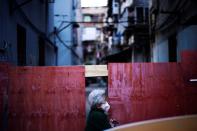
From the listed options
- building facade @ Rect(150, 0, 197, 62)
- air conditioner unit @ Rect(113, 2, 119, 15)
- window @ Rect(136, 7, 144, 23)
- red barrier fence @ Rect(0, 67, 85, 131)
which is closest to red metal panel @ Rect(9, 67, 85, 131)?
red barrier fence @ Rect(0, 67, 85, 131)

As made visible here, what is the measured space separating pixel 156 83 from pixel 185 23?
19.4 feet

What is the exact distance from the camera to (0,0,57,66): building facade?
12641 mm

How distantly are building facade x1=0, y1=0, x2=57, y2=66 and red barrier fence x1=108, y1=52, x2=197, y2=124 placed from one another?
3.48 metres

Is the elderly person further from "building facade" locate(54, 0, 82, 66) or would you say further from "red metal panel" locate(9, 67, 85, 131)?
"building facade" locate(54, 0, 82, 66)

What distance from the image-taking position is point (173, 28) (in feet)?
59.3

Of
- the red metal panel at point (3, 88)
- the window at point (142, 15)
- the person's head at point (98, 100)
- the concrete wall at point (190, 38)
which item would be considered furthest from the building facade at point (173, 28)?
the window at point (142, 15)

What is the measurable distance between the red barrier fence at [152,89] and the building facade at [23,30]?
3.48 m

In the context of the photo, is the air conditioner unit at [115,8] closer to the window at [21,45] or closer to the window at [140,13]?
the window at [140,13]

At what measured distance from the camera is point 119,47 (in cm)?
4384

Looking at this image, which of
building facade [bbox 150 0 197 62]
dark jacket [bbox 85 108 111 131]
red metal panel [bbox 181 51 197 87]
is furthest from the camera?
building facade [bbox 150 0 197 62]

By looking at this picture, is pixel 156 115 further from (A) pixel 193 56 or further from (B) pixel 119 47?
(B) pixel 119 47

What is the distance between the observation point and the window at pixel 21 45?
15.4 meters

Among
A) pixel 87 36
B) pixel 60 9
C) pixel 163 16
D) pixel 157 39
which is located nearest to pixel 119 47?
pixel 60 9

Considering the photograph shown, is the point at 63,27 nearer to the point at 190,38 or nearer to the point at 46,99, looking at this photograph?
the point at 190,38
